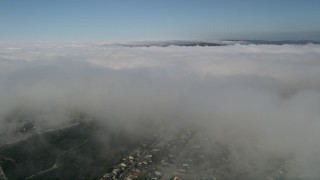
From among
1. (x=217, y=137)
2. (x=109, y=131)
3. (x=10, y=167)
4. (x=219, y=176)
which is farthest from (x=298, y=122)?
(x=10, y=167)

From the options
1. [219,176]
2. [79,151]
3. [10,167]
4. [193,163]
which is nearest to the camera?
[219,176]

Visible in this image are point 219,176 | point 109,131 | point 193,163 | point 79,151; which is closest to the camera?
point 219,176

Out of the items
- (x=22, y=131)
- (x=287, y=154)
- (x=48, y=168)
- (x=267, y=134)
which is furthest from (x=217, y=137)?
(x=22, y=131)

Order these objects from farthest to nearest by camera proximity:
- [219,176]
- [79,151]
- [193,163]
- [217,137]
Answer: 1. [217,137]
2. [79,151]
3. [193,163]
4. [219,176]

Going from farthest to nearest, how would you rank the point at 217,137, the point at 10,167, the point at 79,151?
the point at 217,137 < the point at 79,151 < the point at 10,167

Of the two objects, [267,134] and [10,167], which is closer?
[10,167]

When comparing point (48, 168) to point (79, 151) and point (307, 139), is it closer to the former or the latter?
point (79, 151)

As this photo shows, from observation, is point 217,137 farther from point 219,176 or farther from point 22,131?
point 22,131

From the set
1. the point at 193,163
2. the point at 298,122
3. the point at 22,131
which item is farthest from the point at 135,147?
the point at 298,122

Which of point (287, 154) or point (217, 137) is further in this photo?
point (217, 137)
